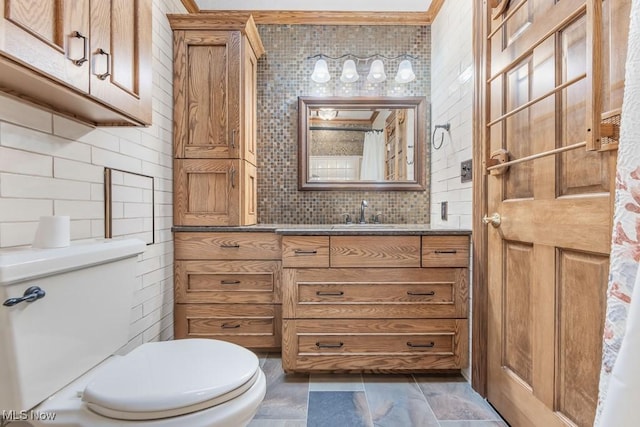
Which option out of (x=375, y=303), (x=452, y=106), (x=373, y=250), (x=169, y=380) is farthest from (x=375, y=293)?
(x=452, y=106)

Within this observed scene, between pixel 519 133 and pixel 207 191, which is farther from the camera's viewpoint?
pixel 207 191

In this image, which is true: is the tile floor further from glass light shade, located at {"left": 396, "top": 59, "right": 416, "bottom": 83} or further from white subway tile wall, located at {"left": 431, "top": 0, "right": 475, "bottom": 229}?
glass light shade, located at {"left": 396, "top": 59, "right": 416, "bottom": 83}

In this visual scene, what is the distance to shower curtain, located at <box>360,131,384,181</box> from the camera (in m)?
2.41

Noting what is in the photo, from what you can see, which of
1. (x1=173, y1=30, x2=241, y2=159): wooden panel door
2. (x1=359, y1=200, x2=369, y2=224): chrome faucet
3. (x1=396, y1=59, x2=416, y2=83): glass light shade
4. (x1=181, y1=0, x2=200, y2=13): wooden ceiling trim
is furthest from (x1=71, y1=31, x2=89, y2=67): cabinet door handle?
(x1=396, y1=59, x2=416, y2=83): glass light shade

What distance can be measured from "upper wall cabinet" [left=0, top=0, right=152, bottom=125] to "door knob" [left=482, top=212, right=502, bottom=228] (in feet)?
5.02

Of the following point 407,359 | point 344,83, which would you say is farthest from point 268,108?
point 407,359

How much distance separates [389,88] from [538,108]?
137cm

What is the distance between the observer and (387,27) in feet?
8.13

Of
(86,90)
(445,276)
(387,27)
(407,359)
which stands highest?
(387,27)

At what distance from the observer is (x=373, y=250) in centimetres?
178

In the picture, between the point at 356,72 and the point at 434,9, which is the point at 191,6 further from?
the point at 434,9

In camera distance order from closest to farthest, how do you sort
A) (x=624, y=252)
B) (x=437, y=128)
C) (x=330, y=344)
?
(x=624, y=252) → (x=330, y=344) → (x=437, y=128)

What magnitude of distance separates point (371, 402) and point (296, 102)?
199 centimetres

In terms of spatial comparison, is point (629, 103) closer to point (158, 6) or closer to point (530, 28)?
point (530, 28)
